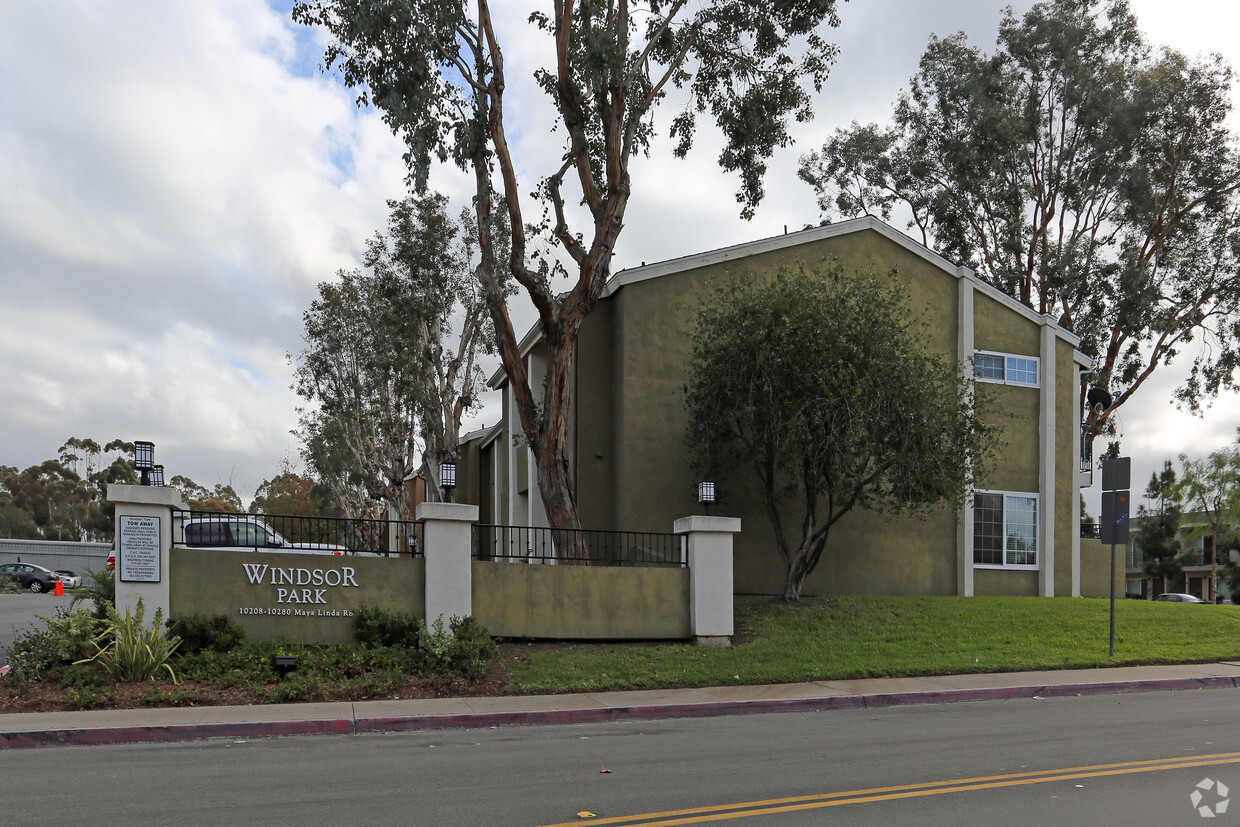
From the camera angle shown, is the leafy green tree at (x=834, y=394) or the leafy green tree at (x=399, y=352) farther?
the leafy green tree at (x=399, y=352)

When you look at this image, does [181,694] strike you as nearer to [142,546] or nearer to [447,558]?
[142,546]

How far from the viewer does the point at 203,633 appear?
43.4 feet

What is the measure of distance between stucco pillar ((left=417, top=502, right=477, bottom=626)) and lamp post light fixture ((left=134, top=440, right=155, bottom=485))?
374 centimetres

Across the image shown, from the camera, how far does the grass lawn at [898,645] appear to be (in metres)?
14.0

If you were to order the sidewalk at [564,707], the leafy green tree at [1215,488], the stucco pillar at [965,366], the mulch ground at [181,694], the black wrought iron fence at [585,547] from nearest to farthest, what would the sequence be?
the sidewalk at [564,707] → the mulch ground at [181,694] → the black wrought iron fence at [585,547] → the stucco pillar at [965,366] → the leafy green tree at [1215,488]

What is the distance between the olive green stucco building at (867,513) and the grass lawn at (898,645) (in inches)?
70.9

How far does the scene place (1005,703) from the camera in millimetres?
12734

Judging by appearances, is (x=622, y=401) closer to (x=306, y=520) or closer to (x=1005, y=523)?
(x=306, y=520)

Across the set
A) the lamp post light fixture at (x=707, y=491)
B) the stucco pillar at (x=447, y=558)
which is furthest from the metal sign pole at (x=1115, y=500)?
the stucco pillar at (x=447, y=558)

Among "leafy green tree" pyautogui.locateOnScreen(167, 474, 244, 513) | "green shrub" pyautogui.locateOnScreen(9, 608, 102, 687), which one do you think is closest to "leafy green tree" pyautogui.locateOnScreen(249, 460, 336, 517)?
"leafy green tree" pyautogui.locateOnScreen(167, 474, 244, 513)

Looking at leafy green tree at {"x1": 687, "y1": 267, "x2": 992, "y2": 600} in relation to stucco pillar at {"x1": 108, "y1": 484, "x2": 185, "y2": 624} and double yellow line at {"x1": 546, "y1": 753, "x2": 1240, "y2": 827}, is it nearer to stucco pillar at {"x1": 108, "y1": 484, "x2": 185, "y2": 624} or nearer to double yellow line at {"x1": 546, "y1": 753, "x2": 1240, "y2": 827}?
double yellow line at {"x1": 546, "y1": 753, "x2": 1240, "y2": 827}

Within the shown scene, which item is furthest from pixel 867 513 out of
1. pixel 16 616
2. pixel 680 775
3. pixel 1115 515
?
pixel 16 616

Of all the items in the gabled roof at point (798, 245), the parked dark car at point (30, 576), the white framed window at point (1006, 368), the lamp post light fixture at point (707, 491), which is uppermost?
the gabled roof at point (798, 245)

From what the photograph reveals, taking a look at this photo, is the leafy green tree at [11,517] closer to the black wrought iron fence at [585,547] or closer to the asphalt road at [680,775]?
the black wrought iron fence at [585,547]
